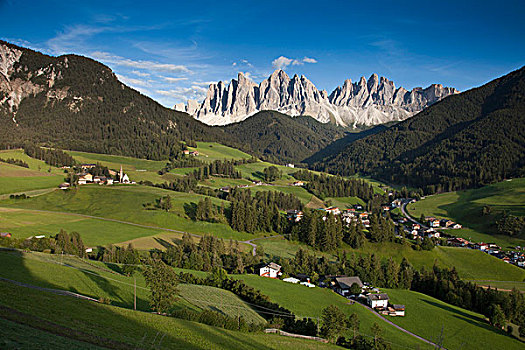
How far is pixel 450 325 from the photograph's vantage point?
43938mm

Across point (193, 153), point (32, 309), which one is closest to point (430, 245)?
point (32, 309)

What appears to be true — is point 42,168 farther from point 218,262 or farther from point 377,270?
point 377,270

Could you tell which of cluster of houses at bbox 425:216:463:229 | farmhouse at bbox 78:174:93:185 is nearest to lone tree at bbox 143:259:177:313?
farmhouse at bbox 78:174:93:185

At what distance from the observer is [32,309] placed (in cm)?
1775

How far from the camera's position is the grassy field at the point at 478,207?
316 feet

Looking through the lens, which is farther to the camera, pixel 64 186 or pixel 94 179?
pixel 94 179

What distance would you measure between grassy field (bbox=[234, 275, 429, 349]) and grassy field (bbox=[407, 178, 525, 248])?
65.8 metres

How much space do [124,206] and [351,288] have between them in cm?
6591

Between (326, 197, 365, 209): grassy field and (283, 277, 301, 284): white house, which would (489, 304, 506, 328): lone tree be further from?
(326, 197, 365, 209): grassy field

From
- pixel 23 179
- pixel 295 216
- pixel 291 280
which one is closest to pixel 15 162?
pixel 23 179

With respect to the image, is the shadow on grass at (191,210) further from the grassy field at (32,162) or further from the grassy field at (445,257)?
the grassy field at (32,162)

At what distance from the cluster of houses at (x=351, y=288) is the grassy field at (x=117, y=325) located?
88.6ft

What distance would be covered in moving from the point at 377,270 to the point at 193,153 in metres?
134

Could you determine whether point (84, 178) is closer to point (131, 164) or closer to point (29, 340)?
point (131, 164)
